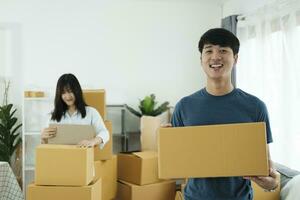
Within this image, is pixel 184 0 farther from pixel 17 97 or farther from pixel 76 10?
pixel 17 97

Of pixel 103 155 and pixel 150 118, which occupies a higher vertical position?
pixel 150 118

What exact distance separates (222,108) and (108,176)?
2211mm

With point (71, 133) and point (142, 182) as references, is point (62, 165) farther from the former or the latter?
point (142, 182)

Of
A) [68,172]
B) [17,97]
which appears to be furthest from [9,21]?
[68,172]

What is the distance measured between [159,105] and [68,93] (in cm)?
171

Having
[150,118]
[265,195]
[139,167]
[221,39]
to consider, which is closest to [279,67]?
[265,195]

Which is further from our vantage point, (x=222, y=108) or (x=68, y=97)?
(x=68, y=97)

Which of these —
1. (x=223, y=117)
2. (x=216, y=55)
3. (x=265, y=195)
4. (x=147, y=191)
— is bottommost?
(x=147, y=191)

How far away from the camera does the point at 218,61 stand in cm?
131

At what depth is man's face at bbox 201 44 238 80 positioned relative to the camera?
132 centimetres

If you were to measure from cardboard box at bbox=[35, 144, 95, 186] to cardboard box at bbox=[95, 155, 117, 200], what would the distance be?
71 centimetres

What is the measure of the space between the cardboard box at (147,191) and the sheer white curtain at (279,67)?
1.09 m

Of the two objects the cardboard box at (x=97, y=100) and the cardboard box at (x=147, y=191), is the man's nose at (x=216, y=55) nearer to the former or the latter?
the cardboard box at (x=97, y=100)

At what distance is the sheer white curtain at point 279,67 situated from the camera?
109 inches
